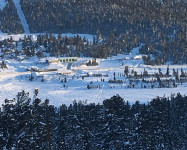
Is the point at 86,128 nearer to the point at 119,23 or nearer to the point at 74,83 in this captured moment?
the point at 74,83

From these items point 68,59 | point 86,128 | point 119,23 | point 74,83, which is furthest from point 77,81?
point 119,23

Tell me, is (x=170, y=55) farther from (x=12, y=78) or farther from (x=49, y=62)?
(x=12, y=78)

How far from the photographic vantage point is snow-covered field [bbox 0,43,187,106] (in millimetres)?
74750

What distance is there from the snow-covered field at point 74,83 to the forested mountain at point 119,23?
581 inches

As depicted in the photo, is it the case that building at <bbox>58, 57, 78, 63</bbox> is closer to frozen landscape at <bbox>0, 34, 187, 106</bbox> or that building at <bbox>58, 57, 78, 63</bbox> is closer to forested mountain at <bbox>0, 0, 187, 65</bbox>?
frozen landscape at <bbox>0, 34, 187, 106</bbox>

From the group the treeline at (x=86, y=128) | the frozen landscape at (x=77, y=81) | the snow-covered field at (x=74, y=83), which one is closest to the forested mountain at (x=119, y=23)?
the frozen landscape at (x=77, y=81)

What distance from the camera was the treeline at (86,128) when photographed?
22125 millimetres

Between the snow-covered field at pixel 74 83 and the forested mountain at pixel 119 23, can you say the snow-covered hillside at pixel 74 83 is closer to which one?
the snow-covered field at pixel 74 83

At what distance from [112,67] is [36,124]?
91782mm

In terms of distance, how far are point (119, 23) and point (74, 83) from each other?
87369 millimetres

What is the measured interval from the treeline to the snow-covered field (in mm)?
26525

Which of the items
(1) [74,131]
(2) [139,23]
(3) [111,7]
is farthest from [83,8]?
(1) [74,131]

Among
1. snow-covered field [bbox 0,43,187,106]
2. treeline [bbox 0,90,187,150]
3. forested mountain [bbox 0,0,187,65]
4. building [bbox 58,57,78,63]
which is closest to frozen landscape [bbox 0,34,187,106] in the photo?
snow-covered field [bbox 0,43,187,106]

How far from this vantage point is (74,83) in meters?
92.2
